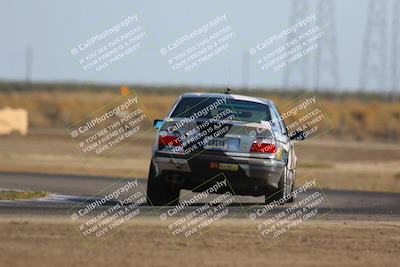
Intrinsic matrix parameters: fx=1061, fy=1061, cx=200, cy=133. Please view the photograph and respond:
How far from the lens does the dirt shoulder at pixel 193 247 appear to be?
31.5ft

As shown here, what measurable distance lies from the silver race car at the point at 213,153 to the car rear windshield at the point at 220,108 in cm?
1

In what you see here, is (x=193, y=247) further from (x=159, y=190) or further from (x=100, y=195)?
(x=100, y=195)

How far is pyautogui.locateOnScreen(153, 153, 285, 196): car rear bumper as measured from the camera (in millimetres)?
13930

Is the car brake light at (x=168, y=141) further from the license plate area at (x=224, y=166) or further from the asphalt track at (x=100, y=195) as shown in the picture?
the asphalt track at (x=100, y=195)

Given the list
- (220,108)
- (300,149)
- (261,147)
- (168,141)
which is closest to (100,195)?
(220,108)

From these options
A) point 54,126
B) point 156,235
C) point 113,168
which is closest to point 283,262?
point 156,235

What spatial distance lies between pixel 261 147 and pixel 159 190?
59.9 inches

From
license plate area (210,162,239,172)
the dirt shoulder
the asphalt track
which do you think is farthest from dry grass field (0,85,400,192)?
the dirt shoulder

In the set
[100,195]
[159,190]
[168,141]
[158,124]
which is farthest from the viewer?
[100,195]

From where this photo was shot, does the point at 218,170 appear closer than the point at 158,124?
Yes

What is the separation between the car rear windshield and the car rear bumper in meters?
0.65

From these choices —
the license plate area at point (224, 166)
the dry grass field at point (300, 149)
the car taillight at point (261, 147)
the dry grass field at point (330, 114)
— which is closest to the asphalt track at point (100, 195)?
the license plate area at point (224, 166)

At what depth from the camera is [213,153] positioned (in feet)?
45.7

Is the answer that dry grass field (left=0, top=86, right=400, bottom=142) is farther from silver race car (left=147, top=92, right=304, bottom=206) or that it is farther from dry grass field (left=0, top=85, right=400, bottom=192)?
silver race car (left=147, top=92, right=304, bottom=206)
